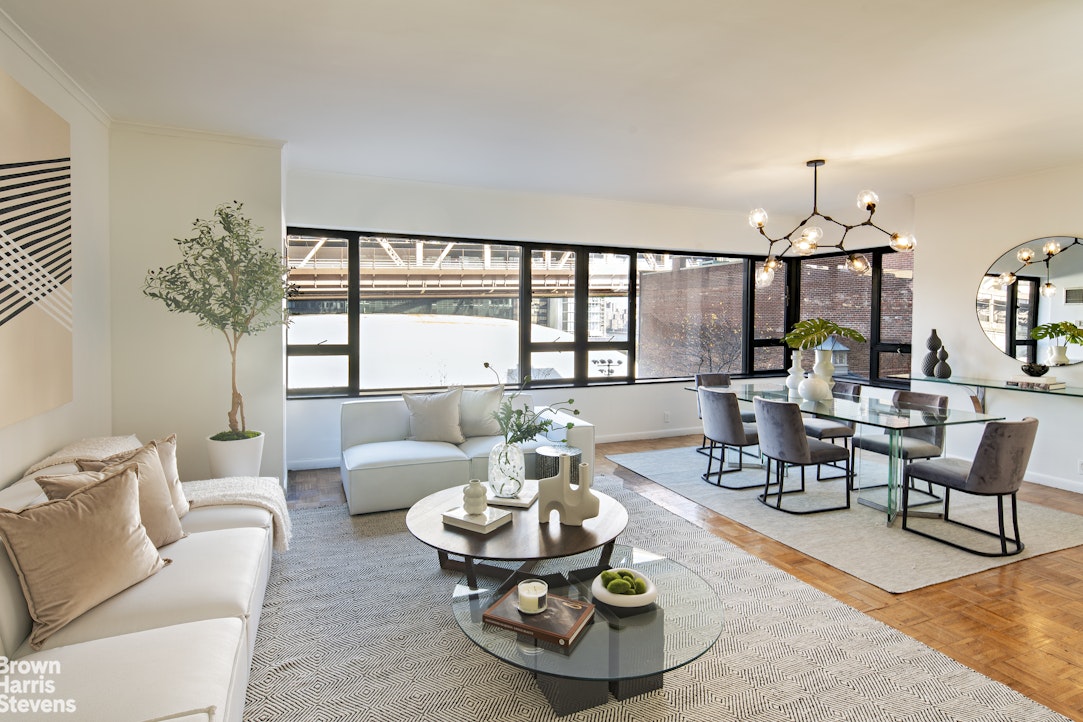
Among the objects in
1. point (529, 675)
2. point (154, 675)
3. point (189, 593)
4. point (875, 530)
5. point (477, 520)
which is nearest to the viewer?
point (154, 675)

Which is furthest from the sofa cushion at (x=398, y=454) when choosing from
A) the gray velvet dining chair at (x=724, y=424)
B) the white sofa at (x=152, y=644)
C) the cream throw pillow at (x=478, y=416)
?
the gray velvet dining chair at (x=724, y=424)

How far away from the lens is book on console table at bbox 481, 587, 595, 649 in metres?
2.02

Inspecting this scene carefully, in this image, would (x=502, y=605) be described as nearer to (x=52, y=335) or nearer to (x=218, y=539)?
(x=218, y=539)

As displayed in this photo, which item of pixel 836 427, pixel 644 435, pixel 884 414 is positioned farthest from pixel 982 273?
pixel 644 435

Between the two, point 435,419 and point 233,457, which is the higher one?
point 435,419

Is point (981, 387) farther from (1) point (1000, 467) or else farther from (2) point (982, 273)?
(1) point (1000, 467)

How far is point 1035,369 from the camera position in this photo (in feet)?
16.2

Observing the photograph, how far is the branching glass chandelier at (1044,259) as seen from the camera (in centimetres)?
489

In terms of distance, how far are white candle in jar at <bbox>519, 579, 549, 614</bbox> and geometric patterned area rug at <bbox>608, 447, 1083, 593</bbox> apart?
2066mm

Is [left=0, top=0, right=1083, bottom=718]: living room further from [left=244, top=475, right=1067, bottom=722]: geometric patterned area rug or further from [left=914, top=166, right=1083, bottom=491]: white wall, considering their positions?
[left=244, top=475, right=1067, bottom=722]: geometric patterned area rug

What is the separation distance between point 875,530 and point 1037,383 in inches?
87.0

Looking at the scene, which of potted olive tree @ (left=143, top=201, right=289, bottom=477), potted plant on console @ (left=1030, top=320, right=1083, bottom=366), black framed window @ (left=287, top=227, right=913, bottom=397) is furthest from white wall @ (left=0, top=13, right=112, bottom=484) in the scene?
potted plant on console @ (left=1030, top=320, right=1083, bottom=366)

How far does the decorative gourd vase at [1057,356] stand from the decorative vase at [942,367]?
0.72 meters

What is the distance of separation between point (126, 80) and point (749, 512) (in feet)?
15.6
